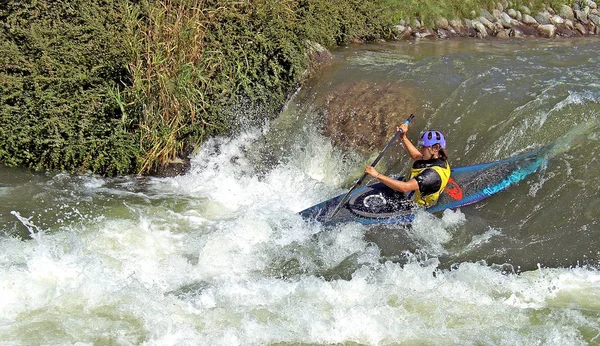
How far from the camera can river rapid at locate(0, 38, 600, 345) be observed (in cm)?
410

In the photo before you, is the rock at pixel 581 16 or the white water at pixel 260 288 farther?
the rock at pixel 581 16

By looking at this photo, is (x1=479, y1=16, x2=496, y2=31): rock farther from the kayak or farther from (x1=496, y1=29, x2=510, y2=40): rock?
the kayak

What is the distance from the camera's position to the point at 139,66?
681 cm

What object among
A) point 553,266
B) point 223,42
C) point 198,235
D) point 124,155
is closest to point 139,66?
point 124,155

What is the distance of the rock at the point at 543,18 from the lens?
1187 centimetres

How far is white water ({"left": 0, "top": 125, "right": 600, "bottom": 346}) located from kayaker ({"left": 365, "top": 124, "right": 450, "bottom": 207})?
247mm

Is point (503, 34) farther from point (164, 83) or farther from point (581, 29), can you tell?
point (164, 83)

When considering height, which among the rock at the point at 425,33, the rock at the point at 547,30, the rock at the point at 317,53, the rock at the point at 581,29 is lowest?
the rock at the point at 581,29

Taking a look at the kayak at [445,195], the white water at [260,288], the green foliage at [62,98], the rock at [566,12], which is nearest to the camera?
the white water at [260,288]

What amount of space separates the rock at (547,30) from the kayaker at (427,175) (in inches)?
278

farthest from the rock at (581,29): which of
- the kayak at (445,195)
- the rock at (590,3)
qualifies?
the kayak at (445,195)

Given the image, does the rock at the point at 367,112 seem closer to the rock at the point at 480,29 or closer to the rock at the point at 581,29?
the rock at the point at 480,29

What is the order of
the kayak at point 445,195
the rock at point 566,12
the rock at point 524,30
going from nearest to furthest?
the kayak at point 445,195
the rock at point 524,30
the rock at point 566,12

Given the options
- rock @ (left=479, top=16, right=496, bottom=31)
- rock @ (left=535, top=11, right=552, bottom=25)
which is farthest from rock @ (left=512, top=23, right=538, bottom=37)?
rock @ (left=479, top=16, right=496, bottom=31)
